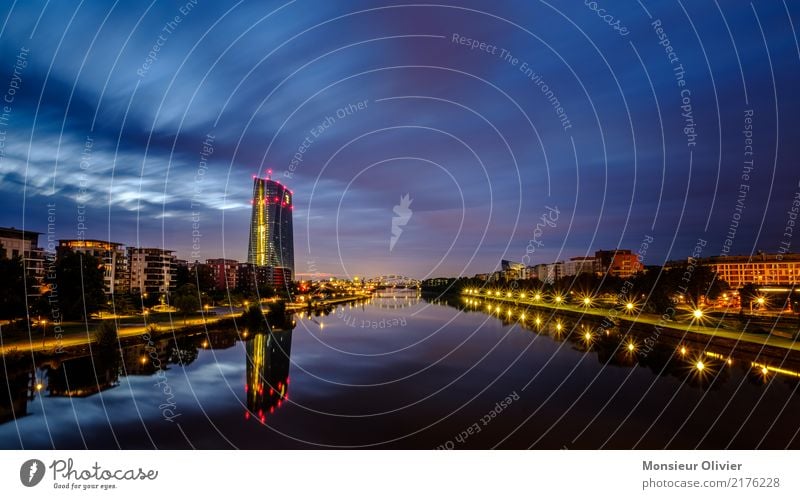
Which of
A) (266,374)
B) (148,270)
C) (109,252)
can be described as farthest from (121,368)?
(148,270)

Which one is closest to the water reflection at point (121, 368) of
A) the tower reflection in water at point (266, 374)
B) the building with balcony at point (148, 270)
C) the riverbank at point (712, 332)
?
the tower reflection in water at point (266, 374)

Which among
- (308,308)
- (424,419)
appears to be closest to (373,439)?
(424,419)

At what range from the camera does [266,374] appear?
14.1 meters

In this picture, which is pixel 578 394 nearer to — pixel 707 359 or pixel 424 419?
pixel 424 419

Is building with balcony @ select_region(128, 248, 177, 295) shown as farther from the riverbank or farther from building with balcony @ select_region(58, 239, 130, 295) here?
the riverbank

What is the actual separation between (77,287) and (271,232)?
4975 cm

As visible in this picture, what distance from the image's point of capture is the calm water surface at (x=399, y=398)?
8.61 meters

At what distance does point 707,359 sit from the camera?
15641 mm

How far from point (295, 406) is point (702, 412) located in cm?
975
